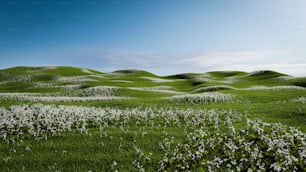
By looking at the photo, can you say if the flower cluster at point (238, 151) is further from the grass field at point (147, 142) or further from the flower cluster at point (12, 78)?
the flower cluster at point (12, 78)

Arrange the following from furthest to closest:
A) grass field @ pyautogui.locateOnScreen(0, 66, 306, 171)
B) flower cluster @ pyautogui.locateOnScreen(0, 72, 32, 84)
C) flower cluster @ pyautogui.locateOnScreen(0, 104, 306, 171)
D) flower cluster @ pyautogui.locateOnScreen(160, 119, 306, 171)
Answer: flower cluster @ pyautogui.locateOnScreen(0, 72, 32, 84)
grass field @ pyautogui.locateOnScreen(0, 66, 306, 171)
flower cluster @ pyautogui.locateOnScreen(0, 104, 306, 171)
flower cluster @ pyautogui.locateOnScreen(160, 119, 306, 171)

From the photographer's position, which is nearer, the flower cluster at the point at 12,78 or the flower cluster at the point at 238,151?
the flower cluster at the point at 238,151

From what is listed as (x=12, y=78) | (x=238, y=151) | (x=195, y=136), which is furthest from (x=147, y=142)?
(x=12, y=78)

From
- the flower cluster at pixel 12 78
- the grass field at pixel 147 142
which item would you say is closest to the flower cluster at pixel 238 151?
the grass field at pixel 147 142

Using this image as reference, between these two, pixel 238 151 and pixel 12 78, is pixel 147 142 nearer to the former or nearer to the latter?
pixel 238 151

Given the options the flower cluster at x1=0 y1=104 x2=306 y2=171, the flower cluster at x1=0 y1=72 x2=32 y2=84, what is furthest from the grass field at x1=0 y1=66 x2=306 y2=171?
the flower cluster at x1=0 y1=72 x2=32 y2=84

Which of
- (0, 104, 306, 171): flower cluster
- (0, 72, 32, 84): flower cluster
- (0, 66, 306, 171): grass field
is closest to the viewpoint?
(0, 104, 306, 171): flower cluster

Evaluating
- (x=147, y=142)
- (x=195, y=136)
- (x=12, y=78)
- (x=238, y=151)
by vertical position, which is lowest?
(x=238, y=151)

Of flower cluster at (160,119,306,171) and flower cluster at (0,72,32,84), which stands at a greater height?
flower cluster at (0,72,32,84)

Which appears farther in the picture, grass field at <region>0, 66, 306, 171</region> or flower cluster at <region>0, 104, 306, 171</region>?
grass field at <region>0, 66, 306, 171</region>

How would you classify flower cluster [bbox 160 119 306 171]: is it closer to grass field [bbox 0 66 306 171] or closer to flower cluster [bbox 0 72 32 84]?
grass field [bbox 0 66 306 171]

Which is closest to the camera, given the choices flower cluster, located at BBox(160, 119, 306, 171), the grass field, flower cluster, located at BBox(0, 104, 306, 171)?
flower cluster, located at BBox(160, 119, 306, 171)

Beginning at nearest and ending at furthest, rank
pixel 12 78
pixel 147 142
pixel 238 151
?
1. pixel 238 151
2. pixel 147 142
3. pixel 12 78

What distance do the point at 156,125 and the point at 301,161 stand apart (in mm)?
11412
